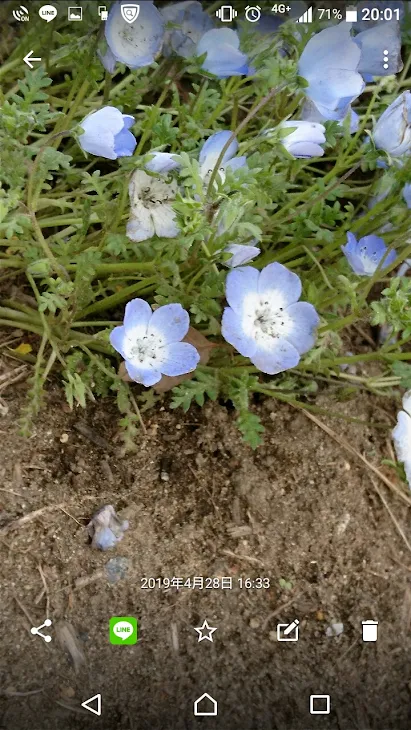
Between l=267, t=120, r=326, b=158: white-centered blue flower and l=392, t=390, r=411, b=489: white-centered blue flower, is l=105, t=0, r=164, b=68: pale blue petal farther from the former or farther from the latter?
l=392, t=390, r=411, b=489: white-centered blue flower

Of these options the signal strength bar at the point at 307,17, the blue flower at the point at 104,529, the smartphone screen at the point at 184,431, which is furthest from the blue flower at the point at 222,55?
the blue flower at the point at 104,529

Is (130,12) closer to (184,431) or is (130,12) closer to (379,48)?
(379,48)

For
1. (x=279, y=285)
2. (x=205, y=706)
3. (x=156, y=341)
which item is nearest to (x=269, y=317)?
(x=279, y=285)

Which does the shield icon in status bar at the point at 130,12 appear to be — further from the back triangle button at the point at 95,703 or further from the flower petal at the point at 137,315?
the back triangle button at the point at 95,703

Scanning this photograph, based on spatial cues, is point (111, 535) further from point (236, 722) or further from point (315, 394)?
point (315, 394)

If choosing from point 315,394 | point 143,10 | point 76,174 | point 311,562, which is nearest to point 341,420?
point 315,394
